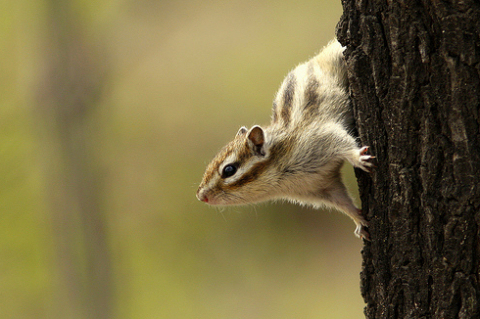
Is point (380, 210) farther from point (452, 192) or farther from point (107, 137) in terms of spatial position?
point (107, 137)

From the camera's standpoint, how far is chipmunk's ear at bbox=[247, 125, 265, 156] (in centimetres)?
330

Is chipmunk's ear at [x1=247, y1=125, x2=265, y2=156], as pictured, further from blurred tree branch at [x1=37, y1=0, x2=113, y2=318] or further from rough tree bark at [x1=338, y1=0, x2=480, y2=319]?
blurred tree branch at [x1=37, y1=0, x2=113, y2=318]

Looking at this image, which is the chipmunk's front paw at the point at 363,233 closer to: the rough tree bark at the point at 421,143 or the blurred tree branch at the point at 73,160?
the rough tree bark at the point at 421,143

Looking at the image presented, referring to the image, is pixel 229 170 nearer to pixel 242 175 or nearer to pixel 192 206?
pixel 242 175

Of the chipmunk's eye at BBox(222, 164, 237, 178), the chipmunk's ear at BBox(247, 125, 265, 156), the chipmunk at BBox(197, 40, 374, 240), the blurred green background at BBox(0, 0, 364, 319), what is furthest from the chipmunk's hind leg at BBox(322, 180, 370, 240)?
the blurred green background at BBox(0, 0, 364, 319)

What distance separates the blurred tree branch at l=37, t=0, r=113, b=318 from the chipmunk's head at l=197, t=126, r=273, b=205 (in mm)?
2766

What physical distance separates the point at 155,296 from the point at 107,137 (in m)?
3.17

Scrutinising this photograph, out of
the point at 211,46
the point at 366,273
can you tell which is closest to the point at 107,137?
the point at 211,46

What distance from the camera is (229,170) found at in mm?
3426

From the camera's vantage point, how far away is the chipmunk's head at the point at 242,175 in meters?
3.34

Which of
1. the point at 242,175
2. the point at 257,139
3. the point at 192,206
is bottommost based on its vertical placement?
the point at 242,175

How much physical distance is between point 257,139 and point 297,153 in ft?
0.93

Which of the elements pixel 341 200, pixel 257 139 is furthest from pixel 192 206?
pixel 341 200

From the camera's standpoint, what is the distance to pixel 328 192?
3.34m
